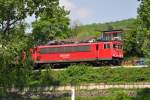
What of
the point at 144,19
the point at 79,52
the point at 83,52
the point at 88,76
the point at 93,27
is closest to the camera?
the point at 144,19

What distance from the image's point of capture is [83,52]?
57.2 m

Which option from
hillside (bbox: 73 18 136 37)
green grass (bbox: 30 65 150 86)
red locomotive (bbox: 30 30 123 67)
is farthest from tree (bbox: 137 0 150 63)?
hillside (bbox: 73 18 136 37)

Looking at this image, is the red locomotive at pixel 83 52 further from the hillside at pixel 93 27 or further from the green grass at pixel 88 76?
the hillside at pixel 93 27

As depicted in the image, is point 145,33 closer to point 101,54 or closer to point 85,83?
point 85,83

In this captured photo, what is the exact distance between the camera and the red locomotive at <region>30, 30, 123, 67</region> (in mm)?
56250

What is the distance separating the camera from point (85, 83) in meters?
46.5

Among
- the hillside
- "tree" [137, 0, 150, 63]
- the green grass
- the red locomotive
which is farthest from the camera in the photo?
the hillside

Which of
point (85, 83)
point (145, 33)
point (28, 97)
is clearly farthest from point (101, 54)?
point (145, 33)

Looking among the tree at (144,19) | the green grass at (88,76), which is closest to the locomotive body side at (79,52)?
the green grass at (88,76)

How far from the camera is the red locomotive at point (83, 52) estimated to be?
185ft

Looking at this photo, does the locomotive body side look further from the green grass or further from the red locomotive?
the green grass

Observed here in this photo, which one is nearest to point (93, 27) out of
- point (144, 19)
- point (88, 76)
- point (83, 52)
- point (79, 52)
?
point (79, 52)

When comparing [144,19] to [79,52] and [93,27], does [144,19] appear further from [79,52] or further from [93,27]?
[93,27]

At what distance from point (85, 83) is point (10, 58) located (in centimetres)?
1642
